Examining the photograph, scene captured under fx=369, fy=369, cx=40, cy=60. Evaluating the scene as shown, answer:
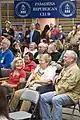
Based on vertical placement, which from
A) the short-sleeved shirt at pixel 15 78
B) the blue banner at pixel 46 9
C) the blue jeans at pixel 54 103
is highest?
the blue banner at pixel 46 9

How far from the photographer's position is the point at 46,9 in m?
12.3

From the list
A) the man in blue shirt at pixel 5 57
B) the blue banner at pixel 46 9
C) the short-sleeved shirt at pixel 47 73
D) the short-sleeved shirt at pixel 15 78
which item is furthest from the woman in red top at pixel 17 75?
the blue banner at pixel 46 9

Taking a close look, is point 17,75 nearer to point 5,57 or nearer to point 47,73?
point 47,73

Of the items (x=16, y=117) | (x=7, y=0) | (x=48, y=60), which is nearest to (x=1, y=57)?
(x=48, y=60)

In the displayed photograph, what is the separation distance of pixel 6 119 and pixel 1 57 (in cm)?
574

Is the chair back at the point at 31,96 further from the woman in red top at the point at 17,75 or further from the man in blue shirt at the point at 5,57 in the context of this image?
the man in blue shirt at the point at 5,57

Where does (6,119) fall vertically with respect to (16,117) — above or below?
above

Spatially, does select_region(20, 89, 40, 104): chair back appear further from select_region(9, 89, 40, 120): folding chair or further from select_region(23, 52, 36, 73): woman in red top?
select_region(23, 52, 36, 73): woman in red top

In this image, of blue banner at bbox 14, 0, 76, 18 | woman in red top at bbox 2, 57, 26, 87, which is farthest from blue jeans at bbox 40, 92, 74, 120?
blue banner at bbox 14, 0, 76, 18

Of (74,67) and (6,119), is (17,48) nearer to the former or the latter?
(74,67)

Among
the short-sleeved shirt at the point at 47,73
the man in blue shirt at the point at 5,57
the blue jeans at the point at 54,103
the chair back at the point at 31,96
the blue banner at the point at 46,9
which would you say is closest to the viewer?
the chair back at the point at 31,96

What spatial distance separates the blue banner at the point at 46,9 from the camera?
12208 mm

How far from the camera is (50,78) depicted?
20.4 feet

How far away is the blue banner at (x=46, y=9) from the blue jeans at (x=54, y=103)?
6796 millimetres
